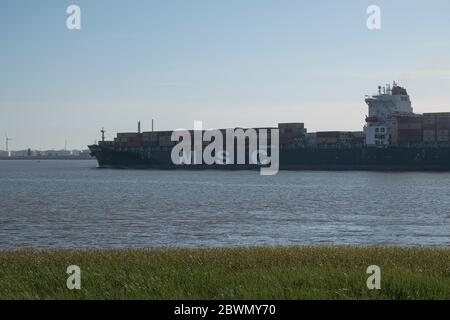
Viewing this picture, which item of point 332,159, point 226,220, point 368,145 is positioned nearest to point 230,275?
point 226,220

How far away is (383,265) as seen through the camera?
1133 cm

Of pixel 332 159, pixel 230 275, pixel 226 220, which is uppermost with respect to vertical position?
pixel 230 275

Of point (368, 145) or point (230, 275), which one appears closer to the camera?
point (230, 275)

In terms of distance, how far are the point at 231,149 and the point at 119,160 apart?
24185mm

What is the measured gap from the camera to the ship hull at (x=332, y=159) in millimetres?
90369

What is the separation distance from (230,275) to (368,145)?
89791mm

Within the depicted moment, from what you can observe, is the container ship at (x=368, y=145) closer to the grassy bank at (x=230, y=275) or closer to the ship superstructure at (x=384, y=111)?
the ship superstructure at (x=384, y=111)

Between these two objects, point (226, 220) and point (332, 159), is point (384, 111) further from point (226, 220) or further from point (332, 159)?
point (226, 220)

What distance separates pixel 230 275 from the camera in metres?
10.3

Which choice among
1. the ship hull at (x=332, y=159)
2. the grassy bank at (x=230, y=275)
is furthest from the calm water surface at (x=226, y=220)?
the ship hull at (x=332, y=159)

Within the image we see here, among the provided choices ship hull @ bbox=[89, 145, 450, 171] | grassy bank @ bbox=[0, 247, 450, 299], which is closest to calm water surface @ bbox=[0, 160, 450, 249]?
grassy bank @ bbox=[0, 247, 450, 299]

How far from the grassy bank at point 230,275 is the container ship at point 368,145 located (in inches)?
3197

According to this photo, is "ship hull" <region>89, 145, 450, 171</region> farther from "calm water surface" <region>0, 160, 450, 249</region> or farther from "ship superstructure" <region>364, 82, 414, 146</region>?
"calm water surface" <region>0, 160, 450, 249</region>
